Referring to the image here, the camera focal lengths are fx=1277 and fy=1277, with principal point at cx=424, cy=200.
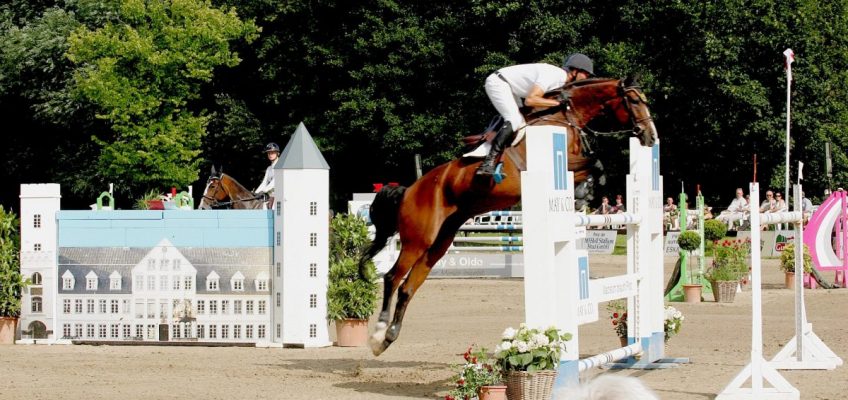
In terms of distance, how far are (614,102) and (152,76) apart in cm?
2921

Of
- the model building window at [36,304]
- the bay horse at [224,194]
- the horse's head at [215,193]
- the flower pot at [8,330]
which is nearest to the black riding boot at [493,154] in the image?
the model building window at [36,304]

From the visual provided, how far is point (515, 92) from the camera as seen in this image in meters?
8.90

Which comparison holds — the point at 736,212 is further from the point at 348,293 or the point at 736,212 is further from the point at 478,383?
the point at 478,383

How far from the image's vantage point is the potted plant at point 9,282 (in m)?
11.5

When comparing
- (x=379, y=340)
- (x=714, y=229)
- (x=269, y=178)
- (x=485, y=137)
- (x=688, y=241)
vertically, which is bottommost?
(x=379, y=340)

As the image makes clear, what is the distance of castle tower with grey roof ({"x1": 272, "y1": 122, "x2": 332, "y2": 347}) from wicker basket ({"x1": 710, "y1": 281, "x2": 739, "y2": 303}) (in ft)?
20.9

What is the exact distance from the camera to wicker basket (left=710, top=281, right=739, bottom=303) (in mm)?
15734

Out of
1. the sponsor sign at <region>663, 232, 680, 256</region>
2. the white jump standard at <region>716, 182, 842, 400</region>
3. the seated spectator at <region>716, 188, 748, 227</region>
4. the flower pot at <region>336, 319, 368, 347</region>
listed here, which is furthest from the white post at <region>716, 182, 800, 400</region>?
the seated spectator at <region>716, 188, 748, 227</region>

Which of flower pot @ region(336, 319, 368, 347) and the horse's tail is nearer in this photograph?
the horse's tail

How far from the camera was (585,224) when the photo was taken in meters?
7.76

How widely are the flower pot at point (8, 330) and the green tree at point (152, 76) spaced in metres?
23.8

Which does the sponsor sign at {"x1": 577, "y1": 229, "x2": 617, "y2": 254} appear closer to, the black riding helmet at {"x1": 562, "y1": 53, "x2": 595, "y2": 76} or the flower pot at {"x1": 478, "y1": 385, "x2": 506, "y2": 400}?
the black riding helmet at {"x1": 562, "y1": 53, "x2": 595, "y2": 76}

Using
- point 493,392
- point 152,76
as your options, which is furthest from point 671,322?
point 152,76

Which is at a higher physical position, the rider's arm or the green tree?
the green tree
